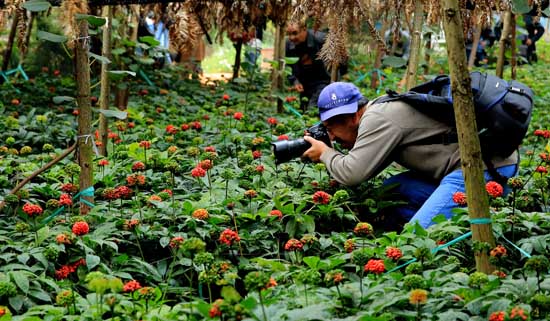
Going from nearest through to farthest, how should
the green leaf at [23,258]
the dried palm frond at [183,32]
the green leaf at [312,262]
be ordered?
1. the green leaf at [312,262]
2. the green leaf at [23,258]
3. the dried palm frond at [183,32]

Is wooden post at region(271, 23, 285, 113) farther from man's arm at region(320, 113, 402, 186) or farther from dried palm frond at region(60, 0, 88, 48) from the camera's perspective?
dried palm frond at region(60, 0, 88, 48)

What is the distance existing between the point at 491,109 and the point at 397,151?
0.63 meters

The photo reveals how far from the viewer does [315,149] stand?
4.54 meters

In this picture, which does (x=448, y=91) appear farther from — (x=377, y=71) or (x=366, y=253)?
(x=377, y=71)

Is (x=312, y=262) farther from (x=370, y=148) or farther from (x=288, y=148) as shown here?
(x=288, y=148)

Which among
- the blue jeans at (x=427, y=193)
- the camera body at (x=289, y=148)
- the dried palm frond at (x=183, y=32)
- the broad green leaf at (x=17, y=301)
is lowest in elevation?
the broad green leaf at (x=17, y=301)

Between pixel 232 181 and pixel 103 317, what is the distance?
190 cm

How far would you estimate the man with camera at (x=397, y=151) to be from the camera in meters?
4.25

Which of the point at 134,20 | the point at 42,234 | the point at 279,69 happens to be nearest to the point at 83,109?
the point at 42,234

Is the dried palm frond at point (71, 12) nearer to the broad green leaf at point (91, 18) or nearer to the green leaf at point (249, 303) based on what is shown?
the broad green leaf at point (91, 18)

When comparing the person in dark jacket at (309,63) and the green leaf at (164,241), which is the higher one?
the person in dark jacket at (309,63)

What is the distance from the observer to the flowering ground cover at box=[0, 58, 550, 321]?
2486 mm

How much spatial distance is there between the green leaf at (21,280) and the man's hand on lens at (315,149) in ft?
6.82

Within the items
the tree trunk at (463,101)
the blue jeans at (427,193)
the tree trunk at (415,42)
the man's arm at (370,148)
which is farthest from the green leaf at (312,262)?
the tree trunk at (415,42)
